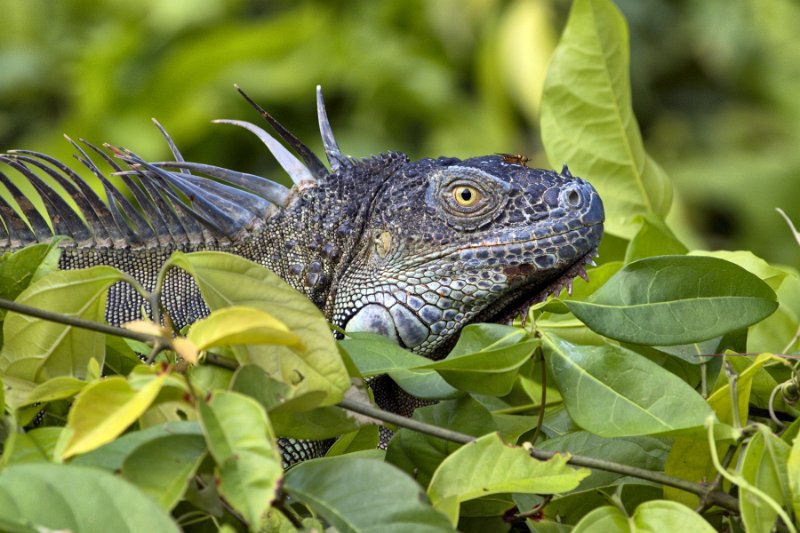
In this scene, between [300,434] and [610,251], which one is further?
[610,251]

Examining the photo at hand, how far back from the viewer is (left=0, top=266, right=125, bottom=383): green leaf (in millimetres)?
805

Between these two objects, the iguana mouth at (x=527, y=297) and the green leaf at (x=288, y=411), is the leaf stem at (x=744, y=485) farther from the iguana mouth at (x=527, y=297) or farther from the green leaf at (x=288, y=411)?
the iguana mouth at (x=527, y=297)

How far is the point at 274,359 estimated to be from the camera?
79 centimetres

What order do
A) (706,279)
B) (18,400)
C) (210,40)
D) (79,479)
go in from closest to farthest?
(79,479) → (18,400) → (706,279) → (210,40)

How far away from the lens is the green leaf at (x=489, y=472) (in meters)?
0.78

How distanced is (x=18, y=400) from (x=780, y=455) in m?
0.58

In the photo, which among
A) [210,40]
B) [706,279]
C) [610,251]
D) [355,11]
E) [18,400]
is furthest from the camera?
[355,11]

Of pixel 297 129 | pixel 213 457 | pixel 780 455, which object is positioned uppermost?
pixel 213 457

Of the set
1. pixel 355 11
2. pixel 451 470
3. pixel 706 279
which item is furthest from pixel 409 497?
pixel 355 11

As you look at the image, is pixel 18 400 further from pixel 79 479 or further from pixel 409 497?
pixel 409 497

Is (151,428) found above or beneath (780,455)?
above

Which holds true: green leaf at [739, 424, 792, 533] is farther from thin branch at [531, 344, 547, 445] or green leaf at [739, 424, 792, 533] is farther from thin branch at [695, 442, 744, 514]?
thin branch at [531, 344, 547, 445]

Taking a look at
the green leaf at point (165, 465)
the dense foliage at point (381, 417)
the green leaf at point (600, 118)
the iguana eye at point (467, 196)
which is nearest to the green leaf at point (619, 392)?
the dense foliage at point (381, 417)

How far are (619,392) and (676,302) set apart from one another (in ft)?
0.36
